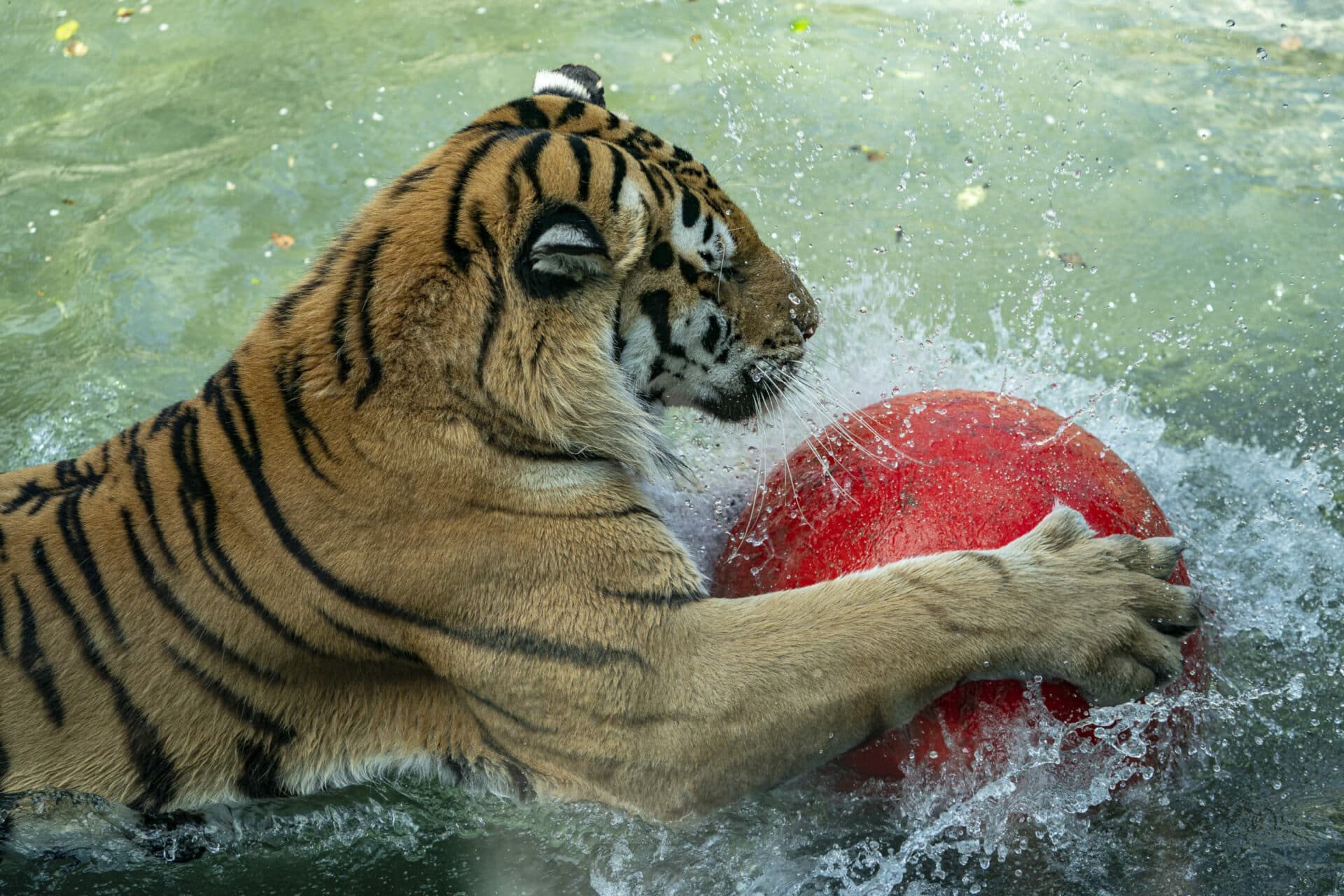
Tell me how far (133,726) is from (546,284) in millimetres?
1218

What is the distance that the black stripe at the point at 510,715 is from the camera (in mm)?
2400

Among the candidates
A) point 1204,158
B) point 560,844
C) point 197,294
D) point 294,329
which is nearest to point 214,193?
point 197,294

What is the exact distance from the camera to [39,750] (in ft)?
8.14

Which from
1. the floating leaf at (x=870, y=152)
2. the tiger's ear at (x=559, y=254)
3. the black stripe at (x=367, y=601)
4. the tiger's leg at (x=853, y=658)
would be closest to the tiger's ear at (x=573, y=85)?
the tiger's ear at (x=559, y=254)

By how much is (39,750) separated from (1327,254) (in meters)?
4.24

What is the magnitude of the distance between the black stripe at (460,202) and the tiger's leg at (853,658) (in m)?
0.78

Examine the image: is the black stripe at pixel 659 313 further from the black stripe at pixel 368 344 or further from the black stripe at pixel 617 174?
the black stripe at pixel 368 344

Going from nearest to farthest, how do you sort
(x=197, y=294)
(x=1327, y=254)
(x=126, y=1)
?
(x=1327, y=254) → (x=197, y=294) → (x=126, y=1)

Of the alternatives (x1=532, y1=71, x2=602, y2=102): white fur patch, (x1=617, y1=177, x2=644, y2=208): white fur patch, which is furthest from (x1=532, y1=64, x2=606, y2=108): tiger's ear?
(x1=617, y1=177, x2=644, y2=208): white fur patch

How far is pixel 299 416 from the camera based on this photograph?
7.82ft

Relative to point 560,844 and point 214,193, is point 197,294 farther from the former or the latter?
point 560,844

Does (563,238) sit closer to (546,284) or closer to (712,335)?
(546,284)

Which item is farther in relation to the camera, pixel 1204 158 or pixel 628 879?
pixel 1204 158

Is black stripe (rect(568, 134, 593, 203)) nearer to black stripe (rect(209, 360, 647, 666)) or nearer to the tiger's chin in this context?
the tiger's chin
